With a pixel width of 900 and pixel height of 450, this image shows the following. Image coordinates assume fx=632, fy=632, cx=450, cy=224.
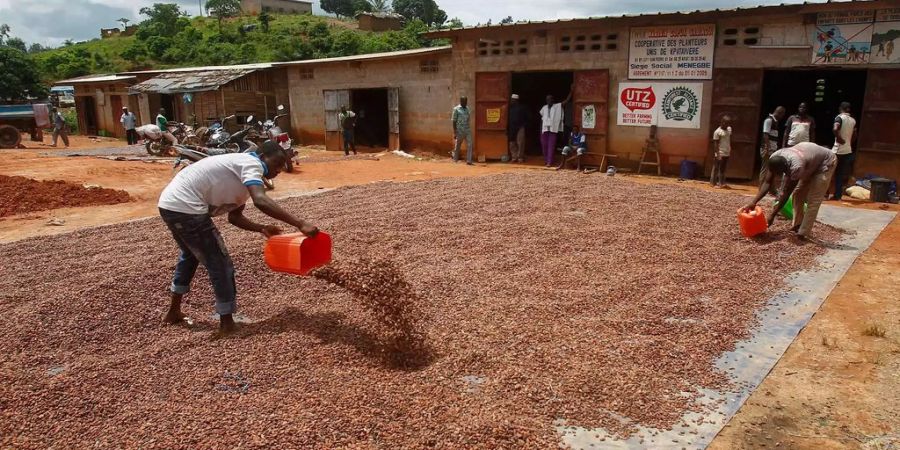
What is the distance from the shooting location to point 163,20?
49.1 m

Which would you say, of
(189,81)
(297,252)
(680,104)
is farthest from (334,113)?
(297,252)

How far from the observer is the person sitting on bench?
1311cm

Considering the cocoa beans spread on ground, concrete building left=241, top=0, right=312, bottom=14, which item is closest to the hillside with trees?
concrete building left=241, top=0, right=312, bottom=14

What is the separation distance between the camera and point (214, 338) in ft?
13.2

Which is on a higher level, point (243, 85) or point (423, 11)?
point (423, 11)

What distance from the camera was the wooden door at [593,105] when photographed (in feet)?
42.0

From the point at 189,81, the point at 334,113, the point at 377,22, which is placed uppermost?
the point at 377,22

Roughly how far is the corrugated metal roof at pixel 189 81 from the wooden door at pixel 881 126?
54.4 ft

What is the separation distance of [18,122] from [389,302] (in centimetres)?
2214

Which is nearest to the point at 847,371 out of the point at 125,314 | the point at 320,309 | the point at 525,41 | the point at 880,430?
the point at 880,430

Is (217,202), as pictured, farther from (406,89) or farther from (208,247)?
(406,89)

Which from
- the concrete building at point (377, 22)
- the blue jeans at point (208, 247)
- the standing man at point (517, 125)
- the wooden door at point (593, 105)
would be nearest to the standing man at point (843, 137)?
the wooden door at point (593, 105)

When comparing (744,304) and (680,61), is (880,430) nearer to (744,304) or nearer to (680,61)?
(744,304)

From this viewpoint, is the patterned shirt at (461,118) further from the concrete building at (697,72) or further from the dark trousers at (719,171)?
the dark trousers at (719,171)
